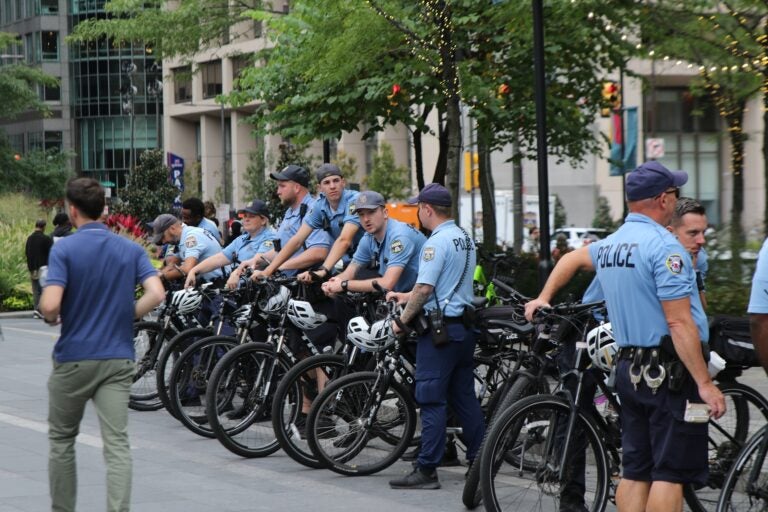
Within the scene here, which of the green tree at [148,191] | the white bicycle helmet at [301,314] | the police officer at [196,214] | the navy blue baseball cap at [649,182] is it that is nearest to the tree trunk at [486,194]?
the police officer at [196,214]

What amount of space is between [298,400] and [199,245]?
132 inches

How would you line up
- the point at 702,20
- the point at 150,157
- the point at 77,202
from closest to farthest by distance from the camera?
1. the point at 77,202
2. the point at 702,20
3. the point at 150,157

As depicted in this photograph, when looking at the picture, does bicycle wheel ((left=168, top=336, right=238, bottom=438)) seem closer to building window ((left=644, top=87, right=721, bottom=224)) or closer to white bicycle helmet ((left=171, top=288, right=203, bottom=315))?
white bicycle helmet ((left=171, top=288, right=203, bottom=315))

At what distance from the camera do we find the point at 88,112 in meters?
99.7

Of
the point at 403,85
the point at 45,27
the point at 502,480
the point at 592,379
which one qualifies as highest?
the point at 45,27

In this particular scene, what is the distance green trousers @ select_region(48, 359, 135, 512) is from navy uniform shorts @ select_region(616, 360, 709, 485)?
2334 mm

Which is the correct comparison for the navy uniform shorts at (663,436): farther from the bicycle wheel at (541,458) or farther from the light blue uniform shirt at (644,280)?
the bicycle wheel at (541,458)

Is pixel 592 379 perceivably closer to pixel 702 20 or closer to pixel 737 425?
pixel 737 425

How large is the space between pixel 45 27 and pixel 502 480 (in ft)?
310

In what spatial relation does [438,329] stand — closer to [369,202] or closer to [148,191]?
[369,202]

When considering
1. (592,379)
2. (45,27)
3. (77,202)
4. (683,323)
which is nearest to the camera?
(683,323)

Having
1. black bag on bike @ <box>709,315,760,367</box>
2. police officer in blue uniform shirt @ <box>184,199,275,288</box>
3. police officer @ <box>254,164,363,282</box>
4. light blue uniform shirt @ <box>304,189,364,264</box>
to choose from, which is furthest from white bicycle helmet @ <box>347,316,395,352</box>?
police officer in blue uniform shirt @ <box>184,199,275,288</box>

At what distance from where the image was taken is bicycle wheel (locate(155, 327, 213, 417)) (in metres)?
11.1

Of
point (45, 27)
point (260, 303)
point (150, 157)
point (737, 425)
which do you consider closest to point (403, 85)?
point (260, 303)
